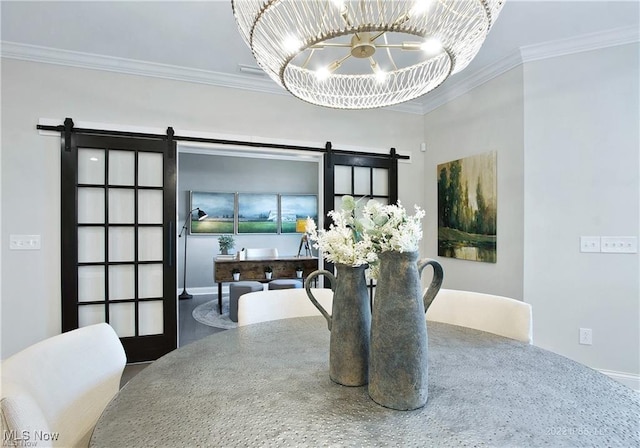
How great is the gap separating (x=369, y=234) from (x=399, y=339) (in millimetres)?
278

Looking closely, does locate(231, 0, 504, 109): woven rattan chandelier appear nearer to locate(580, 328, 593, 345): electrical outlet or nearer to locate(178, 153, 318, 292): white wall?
locate(580, 328, 593, 345): electrical outlet

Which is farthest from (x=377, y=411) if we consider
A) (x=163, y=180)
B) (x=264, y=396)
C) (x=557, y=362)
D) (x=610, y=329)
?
(x=163, y=180)

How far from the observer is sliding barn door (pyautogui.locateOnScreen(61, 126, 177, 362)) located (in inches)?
104

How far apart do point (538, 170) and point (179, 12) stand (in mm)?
2845

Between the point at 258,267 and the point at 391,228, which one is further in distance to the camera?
the point at 258,267

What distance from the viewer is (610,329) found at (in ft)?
7.61

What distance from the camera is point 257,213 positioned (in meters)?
6.43

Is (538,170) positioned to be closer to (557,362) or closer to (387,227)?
(557,362)

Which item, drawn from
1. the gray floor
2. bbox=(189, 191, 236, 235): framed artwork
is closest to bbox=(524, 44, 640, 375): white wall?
the gray floor

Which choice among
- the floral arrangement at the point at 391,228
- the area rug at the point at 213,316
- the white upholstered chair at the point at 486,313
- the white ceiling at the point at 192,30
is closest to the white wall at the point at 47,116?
the white ceiling at the point at 192,30

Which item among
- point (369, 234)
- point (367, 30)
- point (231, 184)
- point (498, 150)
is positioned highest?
point (231, 184)

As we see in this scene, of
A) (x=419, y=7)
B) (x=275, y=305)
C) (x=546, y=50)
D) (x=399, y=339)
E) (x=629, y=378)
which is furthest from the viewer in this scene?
(x=546, y=50)

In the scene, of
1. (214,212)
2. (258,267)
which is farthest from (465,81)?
(214,212)

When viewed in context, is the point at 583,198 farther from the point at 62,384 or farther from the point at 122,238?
the point at 122,238
